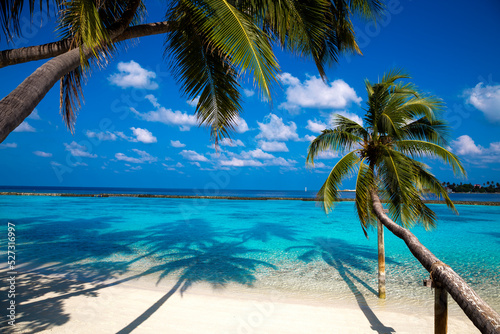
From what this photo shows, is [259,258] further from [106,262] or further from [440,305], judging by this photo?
[440,305]

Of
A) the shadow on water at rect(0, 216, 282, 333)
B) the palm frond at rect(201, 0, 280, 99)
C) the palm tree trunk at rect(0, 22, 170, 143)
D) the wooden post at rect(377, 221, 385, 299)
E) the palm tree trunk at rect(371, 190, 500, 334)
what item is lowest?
the shadow on water at rect(0, 216, 282, 333)

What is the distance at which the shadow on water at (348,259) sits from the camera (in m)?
5.66

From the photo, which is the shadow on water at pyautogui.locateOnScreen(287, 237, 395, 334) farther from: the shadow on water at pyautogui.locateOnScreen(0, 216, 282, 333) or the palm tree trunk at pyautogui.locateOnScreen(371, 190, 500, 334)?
the palm tree trunk at pyautogui.locateOnScreen(371, 190, 500, 334)

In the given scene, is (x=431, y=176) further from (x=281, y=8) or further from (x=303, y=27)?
(x=281, y=8)

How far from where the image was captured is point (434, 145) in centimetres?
585

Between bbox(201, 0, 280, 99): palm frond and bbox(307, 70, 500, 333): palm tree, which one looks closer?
bbox(201, 0, 280, 99): palm frond

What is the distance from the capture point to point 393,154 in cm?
567

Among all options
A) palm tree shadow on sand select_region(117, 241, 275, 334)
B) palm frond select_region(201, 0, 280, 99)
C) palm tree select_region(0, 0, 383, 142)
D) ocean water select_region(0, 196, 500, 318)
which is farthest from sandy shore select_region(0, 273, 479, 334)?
palm frond select_region(201, 0, 280, 99)

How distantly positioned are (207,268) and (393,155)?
21.6 ft

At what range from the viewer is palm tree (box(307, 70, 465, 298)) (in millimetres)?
5695

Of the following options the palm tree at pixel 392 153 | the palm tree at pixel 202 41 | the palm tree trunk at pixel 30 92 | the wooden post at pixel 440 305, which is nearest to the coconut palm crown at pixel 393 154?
the palm tree at pixel 392 153

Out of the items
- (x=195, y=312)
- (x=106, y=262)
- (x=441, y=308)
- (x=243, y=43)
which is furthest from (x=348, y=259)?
(x=243, y=43)

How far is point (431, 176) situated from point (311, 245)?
7917mm

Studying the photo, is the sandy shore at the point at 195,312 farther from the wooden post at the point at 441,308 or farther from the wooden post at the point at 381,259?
the wooden post at the point at 441,308
